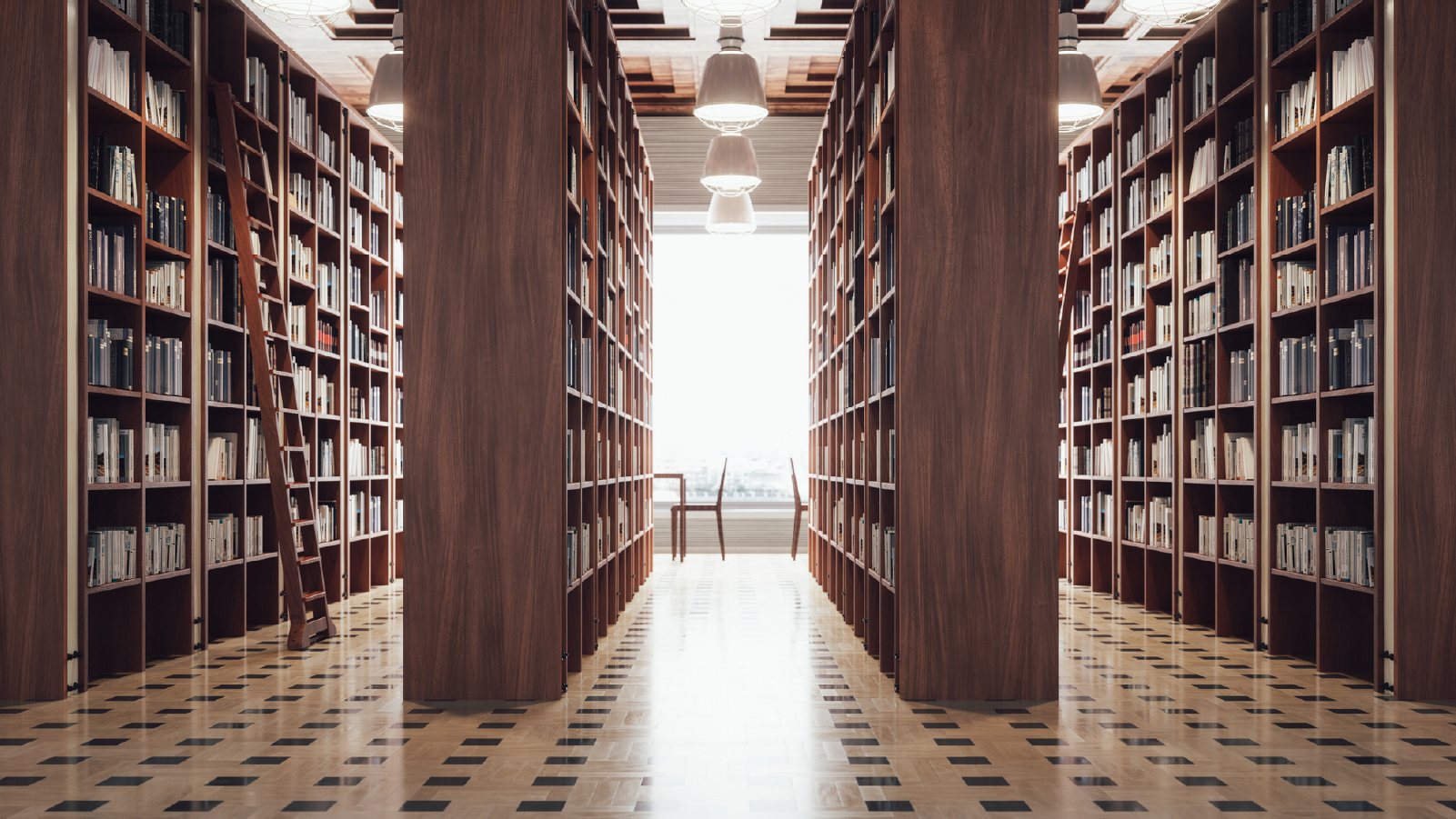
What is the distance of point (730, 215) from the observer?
32.1ft

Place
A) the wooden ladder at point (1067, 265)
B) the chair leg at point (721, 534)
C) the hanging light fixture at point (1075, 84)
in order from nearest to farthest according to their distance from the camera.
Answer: the hanging light fixture at point (1075, 84) < the wooden ladder at point (1067, 265) < the chair leg at point (721, 534)

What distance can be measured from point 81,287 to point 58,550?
108cm

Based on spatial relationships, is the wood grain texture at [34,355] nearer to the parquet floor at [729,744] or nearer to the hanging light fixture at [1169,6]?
the parquet floor at [729,744]

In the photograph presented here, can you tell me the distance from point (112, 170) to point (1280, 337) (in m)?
5.57

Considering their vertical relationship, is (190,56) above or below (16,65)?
above

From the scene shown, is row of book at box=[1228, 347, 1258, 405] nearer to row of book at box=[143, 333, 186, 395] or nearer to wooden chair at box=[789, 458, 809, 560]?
row of book at box=[143, 333, 186, 395]

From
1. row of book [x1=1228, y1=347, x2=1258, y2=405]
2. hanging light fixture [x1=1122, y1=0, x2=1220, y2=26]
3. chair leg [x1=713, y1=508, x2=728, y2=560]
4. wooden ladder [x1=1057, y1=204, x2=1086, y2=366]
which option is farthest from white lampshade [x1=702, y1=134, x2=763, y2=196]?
chair leg [x1=713, y1=508, x2=728, y2=560]

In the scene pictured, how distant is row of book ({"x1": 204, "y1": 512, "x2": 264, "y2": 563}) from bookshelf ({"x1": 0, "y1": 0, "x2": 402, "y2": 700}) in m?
0.01

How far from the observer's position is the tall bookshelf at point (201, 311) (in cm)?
506

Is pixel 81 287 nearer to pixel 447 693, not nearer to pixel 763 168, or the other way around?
pixel 447 693

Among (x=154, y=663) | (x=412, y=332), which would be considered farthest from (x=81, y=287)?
(x=154, y=663)

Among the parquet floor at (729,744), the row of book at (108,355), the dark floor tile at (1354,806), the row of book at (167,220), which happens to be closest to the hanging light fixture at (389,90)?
the row of book at (167,220)

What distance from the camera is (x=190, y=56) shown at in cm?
578

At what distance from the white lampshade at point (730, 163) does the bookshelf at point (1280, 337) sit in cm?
255
